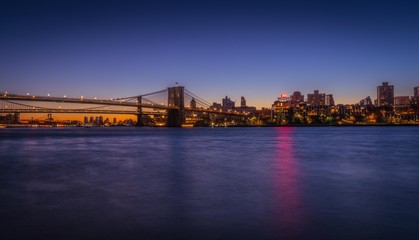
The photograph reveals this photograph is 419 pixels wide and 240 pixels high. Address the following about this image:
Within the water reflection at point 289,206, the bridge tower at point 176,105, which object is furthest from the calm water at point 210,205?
the bridge tower at point 176,105

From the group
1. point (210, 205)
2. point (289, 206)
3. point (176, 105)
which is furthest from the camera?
point (176, 105)

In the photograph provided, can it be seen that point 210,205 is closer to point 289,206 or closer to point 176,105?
point 289,206

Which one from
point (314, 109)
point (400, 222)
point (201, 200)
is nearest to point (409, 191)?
point (400, 222)

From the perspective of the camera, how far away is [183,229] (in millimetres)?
4680

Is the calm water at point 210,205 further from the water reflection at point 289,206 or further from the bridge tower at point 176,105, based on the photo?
the bridge tower at point 176,105

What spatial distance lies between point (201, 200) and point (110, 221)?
1947mm

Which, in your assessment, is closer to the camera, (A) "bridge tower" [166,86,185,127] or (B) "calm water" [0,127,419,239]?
(B) "calm water" [0,127,419,239]

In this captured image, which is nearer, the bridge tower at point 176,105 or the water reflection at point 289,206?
the water reflection at point 289,206

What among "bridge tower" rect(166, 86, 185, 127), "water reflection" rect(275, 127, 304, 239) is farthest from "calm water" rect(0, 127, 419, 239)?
"bridge tower" rect(166, 86, 185, 127)

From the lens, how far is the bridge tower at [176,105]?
75.8 m

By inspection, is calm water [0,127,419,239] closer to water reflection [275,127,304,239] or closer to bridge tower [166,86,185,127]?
water reflection [275,127,304,239]

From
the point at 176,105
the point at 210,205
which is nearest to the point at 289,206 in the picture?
the point at 210,205

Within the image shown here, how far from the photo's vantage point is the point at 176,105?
254ft

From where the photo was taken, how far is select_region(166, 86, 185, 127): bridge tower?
2982 inches
